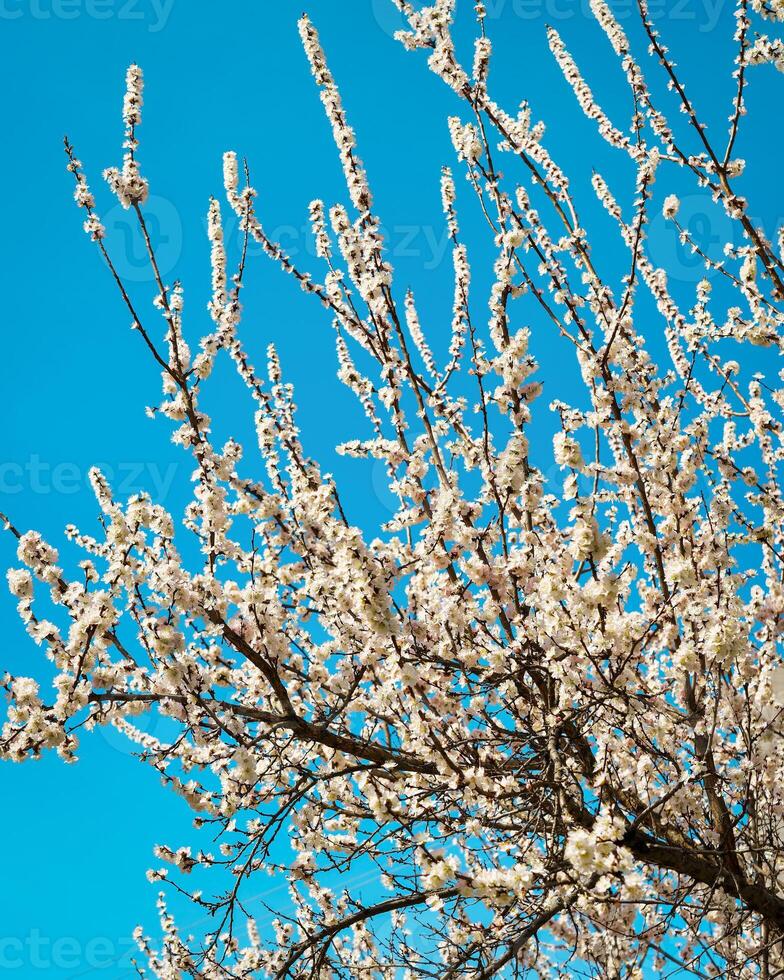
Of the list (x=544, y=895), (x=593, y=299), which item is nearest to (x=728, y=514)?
(x=593, y=299)

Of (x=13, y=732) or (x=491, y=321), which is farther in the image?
(x=491, y=321)

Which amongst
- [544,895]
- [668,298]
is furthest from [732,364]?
[544,895]

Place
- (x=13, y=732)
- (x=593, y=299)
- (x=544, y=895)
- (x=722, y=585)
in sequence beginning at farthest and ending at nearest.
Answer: (x=593, y=299) < (x=722, y=585) < (x=544, y=895) < (x=13, y=732)

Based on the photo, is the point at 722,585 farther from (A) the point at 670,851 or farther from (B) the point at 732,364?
(B) the point at 732,364

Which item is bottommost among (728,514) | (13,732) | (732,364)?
(13,732)

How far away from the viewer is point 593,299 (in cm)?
562

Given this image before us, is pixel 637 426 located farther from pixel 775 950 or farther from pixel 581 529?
pixel 775 950

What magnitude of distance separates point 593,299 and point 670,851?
3.28 m

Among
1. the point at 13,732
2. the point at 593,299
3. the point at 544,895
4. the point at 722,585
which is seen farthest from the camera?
the point at 593,299

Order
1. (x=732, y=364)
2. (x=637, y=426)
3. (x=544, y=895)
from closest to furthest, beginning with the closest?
1. (x=544, y=895)
2. (x=637, y=426)
3. (x=732, y=364)

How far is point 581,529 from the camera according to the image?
4477 mm

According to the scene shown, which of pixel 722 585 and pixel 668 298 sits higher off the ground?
pixel 668 298

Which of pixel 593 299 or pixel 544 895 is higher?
pixel 593 299

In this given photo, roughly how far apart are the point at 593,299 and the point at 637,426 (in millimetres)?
930
